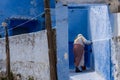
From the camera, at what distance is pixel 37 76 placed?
37.3 feet

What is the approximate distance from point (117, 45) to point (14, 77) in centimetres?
442

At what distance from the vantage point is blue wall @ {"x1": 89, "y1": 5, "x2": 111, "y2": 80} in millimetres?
10562

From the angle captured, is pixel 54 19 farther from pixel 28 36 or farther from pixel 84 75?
pixel 84 75

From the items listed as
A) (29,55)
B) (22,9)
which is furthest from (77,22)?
(29,55)

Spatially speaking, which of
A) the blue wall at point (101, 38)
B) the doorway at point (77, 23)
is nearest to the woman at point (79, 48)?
the blue wall at point (101, 38)

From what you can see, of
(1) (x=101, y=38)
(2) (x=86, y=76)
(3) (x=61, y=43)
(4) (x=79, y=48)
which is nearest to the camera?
(3) (x=61, y=43)

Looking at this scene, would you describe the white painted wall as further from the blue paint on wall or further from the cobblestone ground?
the cobblestone ground

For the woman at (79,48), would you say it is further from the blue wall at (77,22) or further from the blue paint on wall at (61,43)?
the blue paint on wall at (61,43)

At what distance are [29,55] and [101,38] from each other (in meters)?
2.58

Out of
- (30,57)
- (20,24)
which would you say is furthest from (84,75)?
(20,24)

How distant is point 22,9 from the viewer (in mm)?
14945

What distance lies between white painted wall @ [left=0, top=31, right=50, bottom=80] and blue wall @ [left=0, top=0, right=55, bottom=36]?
2.37m

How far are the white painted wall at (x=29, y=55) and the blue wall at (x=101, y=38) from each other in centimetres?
189

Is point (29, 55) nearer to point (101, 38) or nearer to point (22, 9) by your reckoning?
point (101, 38)
